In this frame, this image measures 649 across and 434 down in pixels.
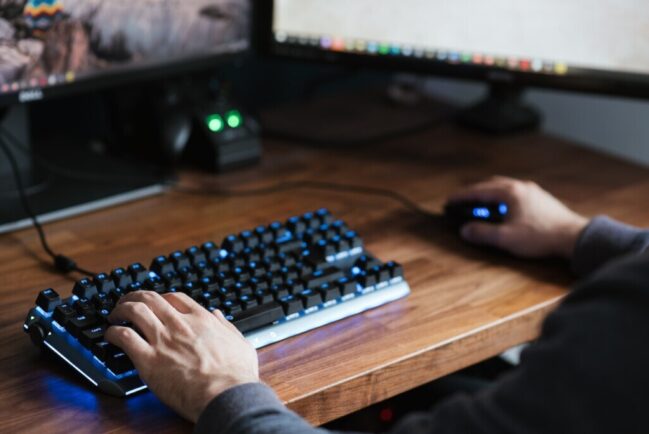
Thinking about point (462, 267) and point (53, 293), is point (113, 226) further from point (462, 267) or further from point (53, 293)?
point (462, 267)

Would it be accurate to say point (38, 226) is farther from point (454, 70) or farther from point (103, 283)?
point (454, 70)

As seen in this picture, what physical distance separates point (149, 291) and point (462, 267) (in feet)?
1.34

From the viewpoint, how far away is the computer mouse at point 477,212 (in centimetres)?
127

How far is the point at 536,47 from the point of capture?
57.1 inches

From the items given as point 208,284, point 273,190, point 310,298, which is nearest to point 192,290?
point 208,284

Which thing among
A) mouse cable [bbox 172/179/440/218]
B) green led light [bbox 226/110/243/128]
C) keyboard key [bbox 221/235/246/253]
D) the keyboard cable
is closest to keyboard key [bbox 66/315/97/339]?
keyboard key [bbox 221/235/246/253]

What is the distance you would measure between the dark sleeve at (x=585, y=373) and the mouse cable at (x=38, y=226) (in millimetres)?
553

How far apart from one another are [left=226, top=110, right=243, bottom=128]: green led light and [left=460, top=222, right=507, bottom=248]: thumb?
39 centimetres

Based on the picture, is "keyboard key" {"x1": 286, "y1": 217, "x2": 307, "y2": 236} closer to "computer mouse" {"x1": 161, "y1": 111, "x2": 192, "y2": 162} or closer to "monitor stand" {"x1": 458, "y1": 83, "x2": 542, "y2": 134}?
"computer mouse" {"x1": 161, "y1": 111, "x2": 192, "y2": 162}

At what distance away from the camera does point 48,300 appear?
98cm

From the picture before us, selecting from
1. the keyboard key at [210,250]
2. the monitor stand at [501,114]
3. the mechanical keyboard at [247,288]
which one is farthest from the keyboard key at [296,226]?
the monitor stand at [501,114]

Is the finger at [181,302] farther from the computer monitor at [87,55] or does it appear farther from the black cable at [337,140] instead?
the black cable at [337,140]

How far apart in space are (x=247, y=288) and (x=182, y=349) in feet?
0.46

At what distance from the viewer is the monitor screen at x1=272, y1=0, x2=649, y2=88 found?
4.62ft
